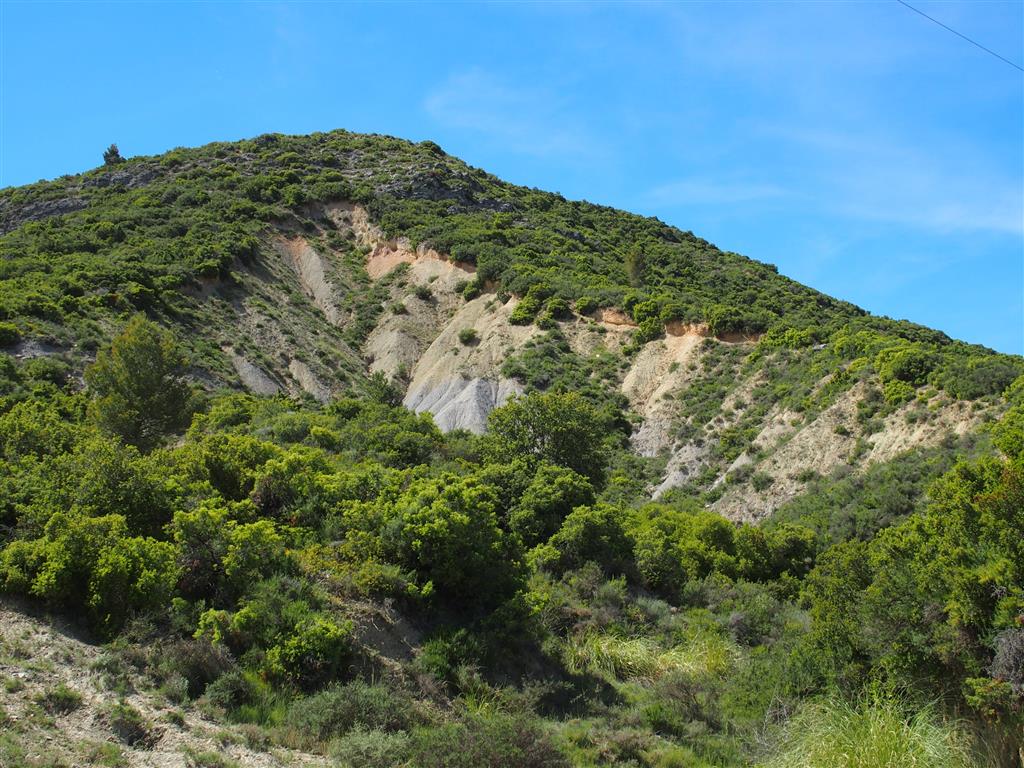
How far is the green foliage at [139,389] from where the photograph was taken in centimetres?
2402

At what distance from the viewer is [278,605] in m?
11.9

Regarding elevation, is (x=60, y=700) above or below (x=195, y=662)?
below

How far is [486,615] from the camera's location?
46.5ft

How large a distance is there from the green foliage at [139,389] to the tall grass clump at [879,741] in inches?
766

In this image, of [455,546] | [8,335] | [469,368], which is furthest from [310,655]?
[469,368]

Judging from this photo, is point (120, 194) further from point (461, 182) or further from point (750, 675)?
point (750, 675)

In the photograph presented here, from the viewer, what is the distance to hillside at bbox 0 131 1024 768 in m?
10.2

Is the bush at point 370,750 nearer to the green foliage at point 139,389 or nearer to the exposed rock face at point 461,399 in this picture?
the green foliage at point 139,389

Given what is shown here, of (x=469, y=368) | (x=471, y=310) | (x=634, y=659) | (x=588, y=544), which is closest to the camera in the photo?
(x=634, y=659)

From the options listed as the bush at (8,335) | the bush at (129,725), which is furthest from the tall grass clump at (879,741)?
the bush at (8,335)

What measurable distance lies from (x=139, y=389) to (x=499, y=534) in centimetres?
Result: 1546

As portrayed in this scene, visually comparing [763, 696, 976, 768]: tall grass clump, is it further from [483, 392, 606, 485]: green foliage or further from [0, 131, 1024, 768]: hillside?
[483, 392, 606, 485]: green foliage

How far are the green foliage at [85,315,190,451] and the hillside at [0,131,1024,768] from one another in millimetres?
113

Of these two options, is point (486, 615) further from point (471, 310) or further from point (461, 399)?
point (471, 310)
